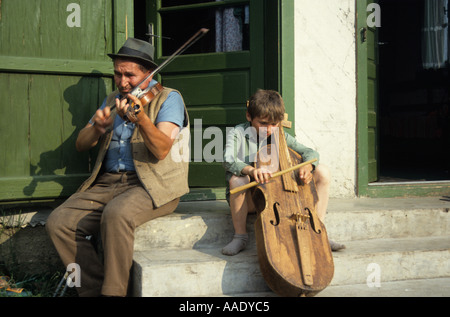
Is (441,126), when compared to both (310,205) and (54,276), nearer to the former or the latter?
(310,205)

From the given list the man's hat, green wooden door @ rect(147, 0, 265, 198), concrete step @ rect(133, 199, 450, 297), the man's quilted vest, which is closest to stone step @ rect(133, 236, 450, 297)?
concrete step @ rect(133, 199, 450, 297)

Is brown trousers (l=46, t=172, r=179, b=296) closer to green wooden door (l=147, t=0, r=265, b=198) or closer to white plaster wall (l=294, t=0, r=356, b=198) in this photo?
green wooden door (l=147, t=0, r=265, b=198)

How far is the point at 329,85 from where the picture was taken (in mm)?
4004

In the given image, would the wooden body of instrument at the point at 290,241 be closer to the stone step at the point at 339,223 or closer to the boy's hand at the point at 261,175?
the boy's hand at the point at 261,175

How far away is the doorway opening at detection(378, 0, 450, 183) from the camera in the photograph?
6.03m

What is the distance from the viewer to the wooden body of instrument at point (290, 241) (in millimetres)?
2383

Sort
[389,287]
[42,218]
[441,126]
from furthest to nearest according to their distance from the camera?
[441,126]
[42,218]
[389,287]

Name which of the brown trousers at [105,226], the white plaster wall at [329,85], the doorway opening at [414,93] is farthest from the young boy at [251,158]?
the doorway opening at [414,93]

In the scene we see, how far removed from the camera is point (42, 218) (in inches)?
126

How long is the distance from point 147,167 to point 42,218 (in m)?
0.91

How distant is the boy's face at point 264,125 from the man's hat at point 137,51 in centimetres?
72

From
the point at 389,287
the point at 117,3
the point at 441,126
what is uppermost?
the point at 117,3

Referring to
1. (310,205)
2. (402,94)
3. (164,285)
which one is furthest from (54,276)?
(402,94)

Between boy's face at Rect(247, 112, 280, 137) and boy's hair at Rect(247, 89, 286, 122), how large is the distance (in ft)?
0.08
